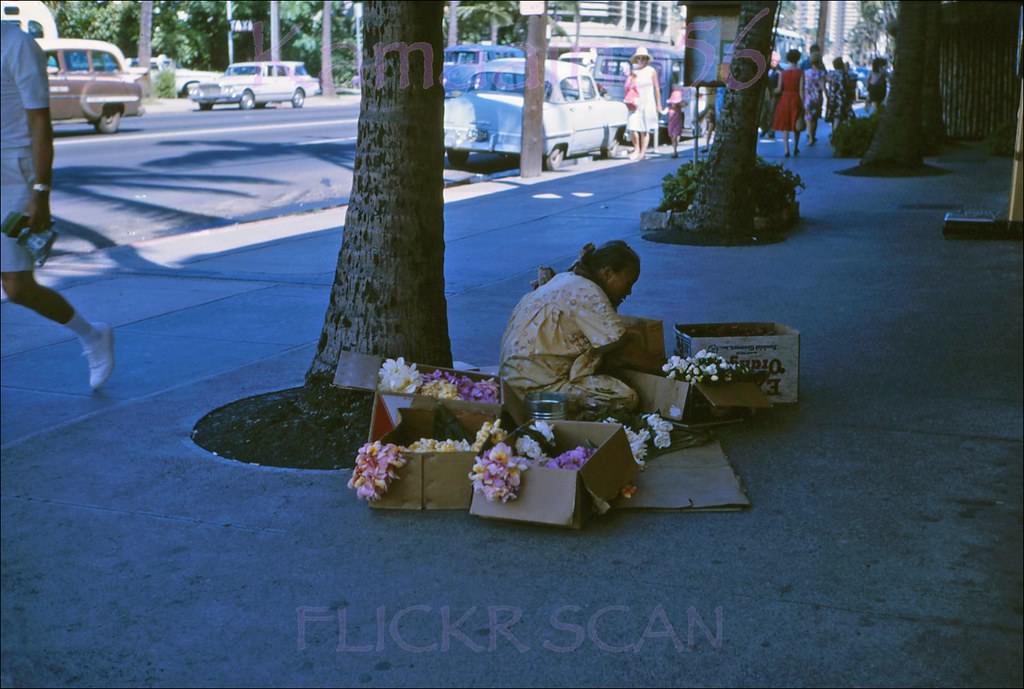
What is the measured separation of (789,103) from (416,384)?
17381 mm

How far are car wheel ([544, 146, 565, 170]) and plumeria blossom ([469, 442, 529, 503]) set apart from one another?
15.2 m

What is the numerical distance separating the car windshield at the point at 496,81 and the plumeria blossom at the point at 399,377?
14.6 meters

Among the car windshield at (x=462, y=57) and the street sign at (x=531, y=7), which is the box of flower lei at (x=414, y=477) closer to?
the street sign at (x=531, y=7)

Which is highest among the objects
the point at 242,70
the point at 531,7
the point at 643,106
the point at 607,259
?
the point at 531,7

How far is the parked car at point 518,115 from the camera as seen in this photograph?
1889 centimetres

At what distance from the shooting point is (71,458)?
17.9 feet

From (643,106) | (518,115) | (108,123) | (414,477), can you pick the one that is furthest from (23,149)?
(108,123)

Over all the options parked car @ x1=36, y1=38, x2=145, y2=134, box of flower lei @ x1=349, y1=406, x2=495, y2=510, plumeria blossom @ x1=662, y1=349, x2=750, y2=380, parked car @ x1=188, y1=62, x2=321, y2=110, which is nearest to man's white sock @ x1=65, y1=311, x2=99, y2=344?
box of flower lei @ x1=349, y1=406, x2=495, y2=510

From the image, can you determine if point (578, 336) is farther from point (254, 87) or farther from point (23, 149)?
point (254, 87)

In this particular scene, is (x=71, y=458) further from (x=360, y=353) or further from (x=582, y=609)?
(x=582, y=609)

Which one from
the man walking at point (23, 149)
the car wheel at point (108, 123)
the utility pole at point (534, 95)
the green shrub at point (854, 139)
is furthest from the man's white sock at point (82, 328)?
the car wheel at point (108, 123)

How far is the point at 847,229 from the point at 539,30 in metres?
6.40

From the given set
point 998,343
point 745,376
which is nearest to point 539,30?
point 998,343

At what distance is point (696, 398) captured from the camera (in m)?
5.89
